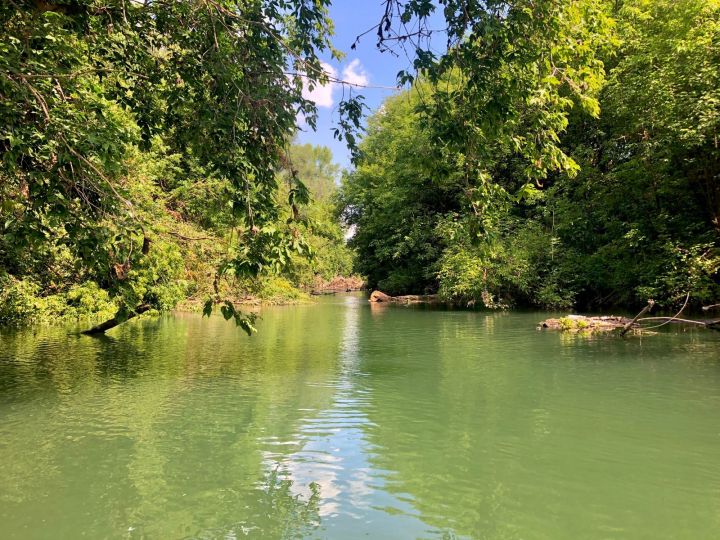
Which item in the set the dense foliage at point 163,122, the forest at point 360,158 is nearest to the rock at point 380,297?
the forest at point 360,158

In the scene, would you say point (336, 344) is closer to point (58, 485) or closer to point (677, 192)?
point (58, 485)

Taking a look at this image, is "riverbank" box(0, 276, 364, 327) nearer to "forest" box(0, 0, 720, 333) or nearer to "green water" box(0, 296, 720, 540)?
"forest" box(0, 0, 720, 333)

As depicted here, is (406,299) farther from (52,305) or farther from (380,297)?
(52,305)

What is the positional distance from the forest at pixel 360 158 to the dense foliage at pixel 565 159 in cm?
5

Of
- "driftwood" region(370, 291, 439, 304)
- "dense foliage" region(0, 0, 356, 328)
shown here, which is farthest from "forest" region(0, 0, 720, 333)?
"driftwood" region(370, 291, 439, 304)

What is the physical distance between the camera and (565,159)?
475cm

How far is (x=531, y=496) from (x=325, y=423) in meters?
3.22

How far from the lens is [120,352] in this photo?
13492 mm

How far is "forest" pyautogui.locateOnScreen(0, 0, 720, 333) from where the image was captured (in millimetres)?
4531

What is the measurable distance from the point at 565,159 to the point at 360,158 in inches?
72.6

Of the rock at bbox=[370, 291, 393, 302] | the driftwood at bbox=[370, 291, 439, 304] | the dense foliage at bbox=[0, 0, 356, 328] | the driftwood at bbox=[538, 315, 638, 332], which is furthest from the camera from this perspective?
the rock at bbox=[370, 291, 393, 302]

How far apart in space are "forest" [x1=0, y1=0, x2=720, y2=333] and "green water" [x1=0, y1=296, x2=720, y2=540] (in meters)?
1.78

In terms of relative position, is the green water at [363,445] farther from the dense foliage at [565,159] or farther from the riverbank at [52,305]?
the riverbank at [52,305]

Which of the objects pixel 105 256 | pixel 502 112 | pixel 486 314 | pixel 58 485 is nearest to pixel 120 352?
pixel 58 485
